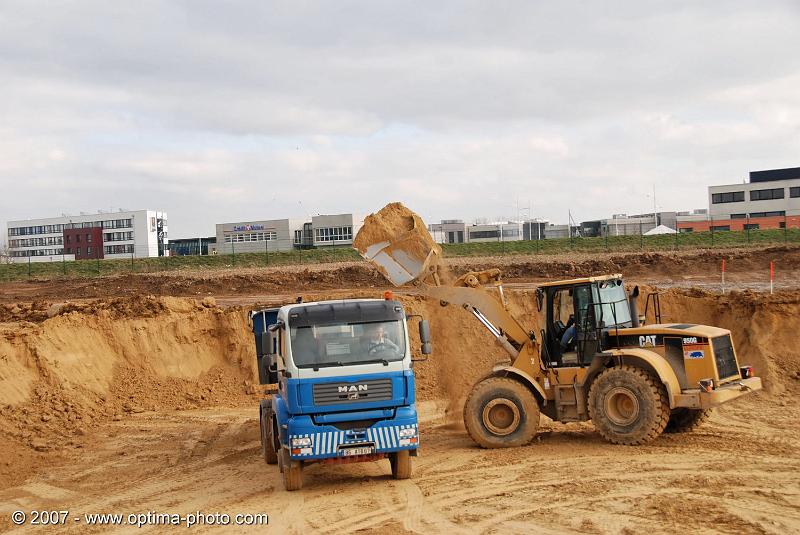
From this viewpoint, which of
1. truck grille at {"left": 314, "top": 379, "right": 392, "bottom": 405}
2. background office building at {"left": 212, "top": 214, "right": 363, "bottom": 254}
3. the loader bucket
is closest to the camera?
truck grille at {"left": 314, "top": 379, "right": 392, "bottom": 405}

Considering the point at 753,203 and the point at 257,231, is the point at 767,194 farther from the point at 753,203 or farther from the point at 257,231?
the point at 257,231

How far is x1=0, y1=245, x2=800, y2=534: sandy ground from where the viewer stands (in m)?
10.6

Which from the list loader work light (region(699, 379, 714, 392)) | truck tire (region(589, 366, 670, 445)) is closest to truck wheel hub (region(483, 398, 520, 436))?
truck tire (region(589, 366, 670, 445))

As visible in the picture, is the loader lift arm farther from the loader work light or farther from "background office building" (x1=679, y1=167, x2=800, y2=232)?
"background office building" (x1=679, y1=167, x2=800, y2=232)

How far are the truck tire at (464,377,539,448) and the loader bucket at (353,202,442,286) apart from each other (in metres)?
2.75

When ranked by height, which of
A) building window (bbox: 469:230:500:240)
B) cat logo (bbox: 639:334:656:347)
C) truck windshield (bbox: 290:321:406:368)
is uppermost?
building window (bbox: 469:230:500:240)

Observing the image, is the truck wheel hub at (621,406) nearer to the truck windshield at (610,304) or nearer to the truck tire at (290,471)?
the truck windshield at (610,304)

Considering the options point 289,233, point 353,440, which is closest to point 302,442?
point 353,440

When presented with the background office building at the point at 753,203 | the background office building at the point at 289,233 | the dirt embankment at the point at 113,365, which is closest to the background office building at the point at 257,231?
the background office building at the point at 289,233

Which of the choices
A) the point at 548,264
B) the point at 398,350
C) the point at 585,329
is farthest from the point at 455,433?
the point at 548,264

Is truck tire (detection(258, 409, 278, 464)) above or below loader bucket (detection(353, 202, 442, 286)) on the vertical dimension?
below

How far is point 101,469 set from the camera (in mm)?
15336

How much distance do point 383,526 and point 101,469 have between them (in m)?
7.35

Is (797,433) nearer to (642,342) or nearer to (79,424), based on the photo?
(642,342)
